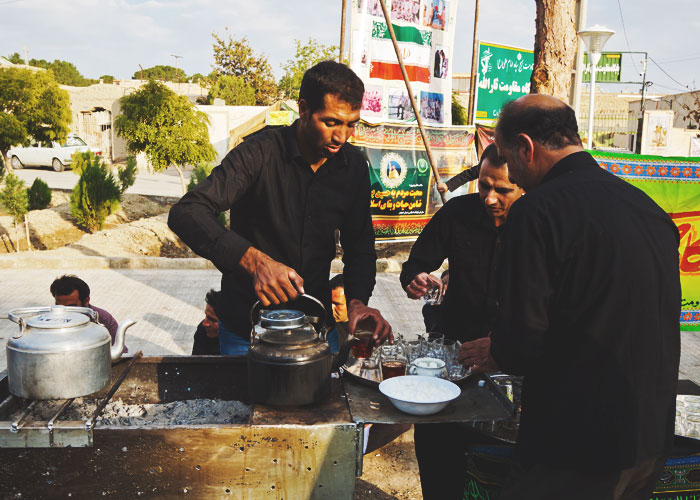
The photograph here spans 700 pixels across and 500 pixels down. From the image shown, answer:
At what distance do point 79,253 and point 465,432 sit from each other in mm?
8615

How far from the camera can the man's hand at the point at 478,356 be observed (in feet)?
7.18

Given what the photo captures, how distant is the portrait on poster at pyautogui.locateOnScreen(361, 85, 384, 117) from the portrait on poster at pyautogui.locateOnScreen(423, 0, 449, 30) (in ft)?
3.81

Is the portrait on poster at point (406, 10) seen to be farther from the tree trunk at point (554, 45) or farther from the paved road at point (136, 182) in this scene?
the paved road at point (136, 182)

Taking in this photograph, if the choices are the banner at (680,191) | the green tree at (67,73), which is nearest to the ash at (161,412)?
the banner at (680,191)

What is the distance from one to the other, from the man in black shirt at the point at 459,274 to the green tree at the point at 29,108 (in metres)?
14.7

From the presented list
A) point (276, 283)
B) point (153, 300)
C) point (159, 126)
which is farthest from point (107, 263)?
point (276, 283)

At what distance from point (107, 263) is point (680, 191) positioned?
25.0 ft

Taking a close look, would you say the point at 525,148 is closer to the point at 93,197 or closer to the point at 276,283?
the point at 276,283

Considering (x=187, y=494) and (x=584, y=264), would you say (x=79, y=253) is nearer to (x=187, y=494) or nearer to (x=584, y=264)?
(x=187, y=494)

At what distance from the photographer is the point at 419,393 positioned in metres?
2.14

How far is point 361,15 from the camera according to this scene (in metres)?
7.40

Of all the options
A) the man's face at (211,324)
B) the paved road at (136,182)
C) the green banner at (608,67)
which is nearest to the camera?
the man's face at (211,324)

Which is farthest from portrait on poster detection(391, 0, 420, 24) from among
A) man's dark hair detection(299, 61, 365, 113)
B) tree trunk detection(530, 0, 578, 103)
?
man's dark hair detection(299, 61, 365, 113)

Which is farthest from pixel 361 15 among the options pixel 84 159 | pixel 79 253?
pixel 84 159
